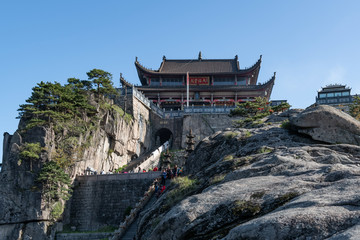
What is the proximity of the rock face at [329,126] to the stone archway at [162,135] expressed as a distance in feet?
87.2

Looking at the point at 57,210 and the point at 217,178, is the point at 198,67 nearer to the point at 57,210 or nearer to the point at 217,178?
the point at 57,210

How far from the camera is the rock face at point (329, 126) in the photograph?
427 inches

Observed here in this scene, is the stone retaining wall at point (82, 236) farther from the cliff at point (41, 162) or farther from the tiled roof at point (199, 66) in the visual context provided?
the tiled roof at point (199, 66)

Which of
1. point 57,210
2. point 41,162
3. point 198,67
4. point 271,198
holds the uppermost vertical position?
point 198,67

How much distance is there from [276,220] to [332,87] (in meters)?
45.1

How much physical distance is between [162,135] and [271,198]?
34.2 m

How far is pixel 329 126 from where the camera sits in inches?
435

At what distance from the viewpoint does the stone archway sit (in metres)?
38.4

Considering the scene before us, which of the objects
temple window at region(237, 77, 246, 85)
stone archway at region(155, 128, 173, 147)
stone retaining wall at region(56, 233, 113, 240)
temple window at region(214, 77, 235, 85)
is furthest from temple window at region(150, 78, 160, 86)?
stone retaining wall at region(56, 233, 113, 240)

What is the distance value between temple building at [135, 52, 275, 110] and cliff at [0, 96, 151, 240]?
513 inches

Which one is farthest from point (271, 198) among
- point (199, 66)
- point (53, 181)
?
point (199, 66)

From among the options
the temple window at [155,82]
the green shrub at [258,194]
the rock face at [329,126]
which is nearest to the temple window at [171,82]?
the temple window at [155,82]

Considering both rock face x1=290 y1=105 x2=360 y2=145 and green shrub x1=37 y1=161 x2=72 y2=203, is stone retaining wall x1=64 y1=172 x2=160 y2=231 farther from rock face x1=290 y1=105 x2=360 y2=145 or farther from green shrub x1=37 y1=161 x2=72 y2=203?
rock face x1=290 y1=105 x2=360 y2=145

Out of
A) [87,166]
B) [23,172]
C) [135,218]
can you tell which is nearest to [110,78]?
[87,166]
